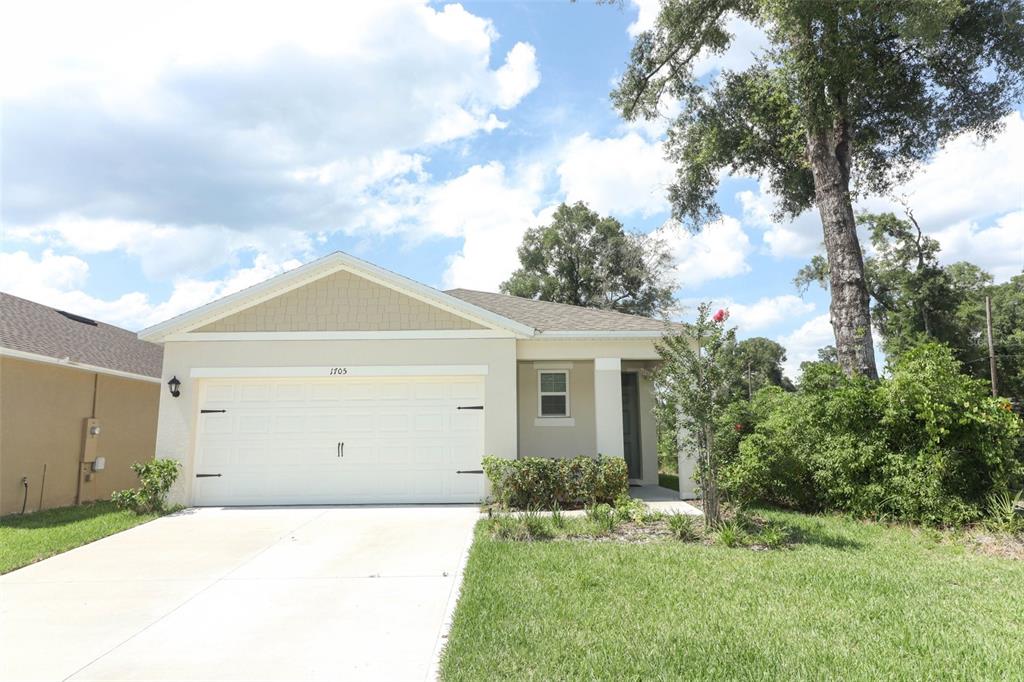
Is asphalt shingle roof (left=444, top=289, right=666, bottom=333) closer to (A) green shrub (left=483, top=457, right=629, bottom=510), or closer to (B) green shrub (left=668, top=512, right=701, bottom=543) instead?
(A) green shrub (left=483, top=457, right=629, bottom=510)

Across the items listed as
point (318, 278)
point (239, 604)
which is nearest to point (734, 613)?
point (239, 604)

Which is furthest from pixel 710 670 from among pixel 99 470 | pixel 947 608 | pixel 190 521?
pixel 99 470

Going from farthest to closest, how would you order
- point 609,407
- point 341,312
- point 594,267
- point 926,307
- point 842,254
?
point 594,267, point 926,307, point 842,254, point 609,407, point 341,312

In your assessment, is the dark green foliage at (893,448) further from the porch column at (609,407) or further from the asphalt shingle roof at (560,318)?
the asphalt shingle roof at (560,318)

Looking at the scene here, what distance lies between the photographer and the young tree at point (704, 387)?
7.82 meters

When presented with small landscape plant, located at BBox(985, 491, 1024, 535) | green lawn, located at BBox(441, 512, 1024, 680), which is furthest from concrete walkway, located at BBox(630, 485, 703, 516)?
small landscape plant, located at BBox(985, 491, 1024, 535)

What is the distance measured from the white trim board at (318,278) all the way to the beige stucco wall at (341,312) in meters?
0.10

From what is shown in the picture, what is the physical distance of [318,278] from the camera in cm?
1129

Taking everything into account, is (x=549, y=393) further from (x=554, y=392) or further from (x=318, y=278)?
(x=318, y=278)

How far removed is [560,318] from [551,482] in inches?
163

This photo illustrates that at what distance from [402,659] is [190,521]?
692 cm

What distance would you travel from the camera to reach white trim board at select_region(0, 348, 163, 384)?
10.3 meters

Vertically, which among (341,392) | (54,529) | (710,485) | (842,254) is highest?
(842,254)

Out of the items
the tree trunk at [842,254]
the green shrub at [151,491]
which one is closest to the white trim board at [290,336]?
the green shrub at [151,491]
